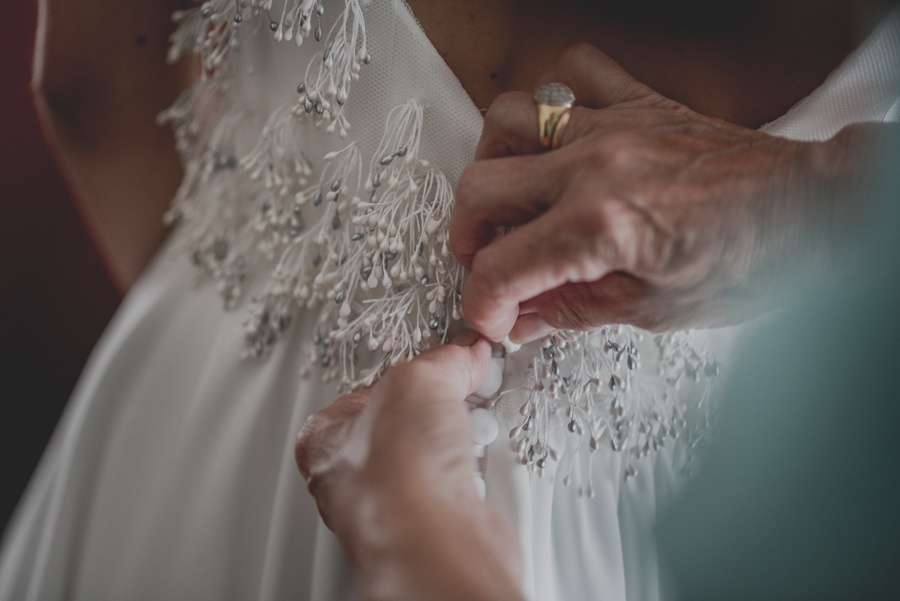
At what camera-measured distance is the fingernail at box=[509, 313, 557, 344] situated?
634 millimetres

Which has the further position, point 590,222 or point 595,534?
point 595,534

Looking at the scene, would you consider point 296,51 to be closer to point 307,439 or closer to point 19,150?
point 307,439

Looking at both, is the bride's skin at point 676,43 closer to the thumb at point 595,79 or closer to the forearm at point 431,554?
the thumb at point 595,79

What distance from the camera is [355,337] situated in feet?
2.32

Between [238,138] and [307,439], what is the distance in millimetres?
536

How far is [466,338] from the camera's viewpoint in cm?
67

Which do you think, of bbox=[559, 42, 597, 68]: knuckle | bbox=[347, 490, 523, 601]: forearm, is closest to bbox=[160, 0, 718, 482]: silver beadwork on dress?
bbox=[559, 42, 597, 68]: knuckle

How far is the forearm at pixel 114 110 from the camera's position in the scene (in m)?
0.84

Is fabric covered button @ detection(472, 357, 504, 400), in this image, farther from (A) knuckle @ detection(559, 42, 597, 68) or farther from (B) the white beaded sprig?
(A) knuckle @ detection(559, 42, 597, 68)

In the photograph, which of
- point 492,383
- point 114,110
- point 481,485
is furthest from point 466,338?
point 114,110

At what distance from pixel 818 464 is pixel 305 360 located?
68 cm

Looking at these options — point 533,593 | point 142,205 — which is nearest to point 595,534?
Answer: point 533,593

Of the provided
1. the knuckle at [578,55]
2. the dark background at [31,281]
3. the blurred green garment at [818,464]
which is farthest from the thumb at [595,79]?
the dark background at [31,281]

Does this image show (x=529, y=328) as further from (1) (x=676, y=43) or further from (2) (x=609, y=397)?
(1) (x=676, y=43)
